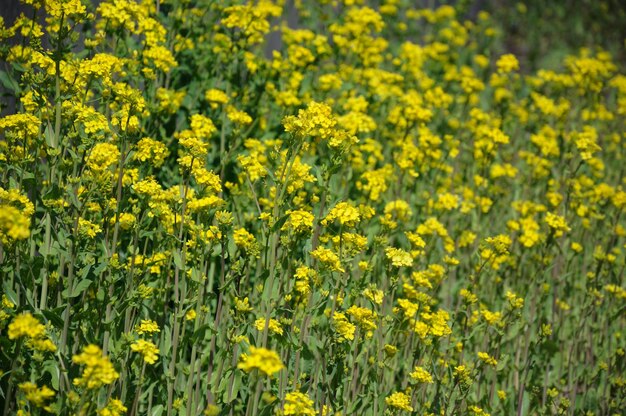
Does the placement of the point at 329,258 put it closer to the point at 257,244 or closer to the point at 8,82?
the point at 257,244

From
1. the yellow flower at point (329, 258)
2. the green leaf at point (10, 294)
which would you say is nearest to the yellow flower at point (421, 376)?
the yellow flower at point (329, 258)

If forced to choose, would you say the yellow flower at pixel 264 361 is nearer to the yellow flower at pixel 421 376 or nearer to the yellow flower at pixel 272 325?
the yellow flower at pixel 272 325

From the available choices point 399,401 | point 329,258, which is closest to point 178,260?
point 329,258

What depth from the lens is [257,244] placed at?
11.0 feet

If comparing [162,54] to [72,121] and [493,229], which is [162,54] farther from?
[493,229]

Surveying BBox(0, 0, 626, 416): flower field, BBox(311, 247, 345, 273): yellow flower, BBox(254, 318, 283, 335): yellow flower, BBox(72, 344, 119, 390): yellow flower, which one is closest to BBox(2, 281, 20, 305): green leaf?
BBox(0, 0, 626, 416): flower field

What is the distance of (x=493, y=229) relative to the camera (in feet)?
18.9

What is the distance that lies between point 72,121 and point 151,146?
363mm

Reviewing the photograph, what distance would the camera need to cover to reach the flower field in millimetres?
3203

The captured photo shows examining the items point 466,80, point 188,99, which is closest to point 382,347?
point 188,99

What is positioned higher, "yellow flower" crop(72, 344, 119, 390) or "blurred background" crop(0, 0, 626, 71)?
"blurred background" crop(0, 0, 626, 71)

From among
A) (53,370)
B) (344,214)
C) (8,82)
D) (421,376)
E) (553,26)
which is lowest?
(53,370)

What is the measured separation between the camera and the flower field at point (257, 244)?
320cm

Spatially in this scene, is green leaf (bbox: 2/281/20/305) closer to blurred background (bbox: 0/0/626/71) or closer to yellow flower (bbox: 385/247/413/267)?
yellow flower (bbox: 385/247/413/267)
